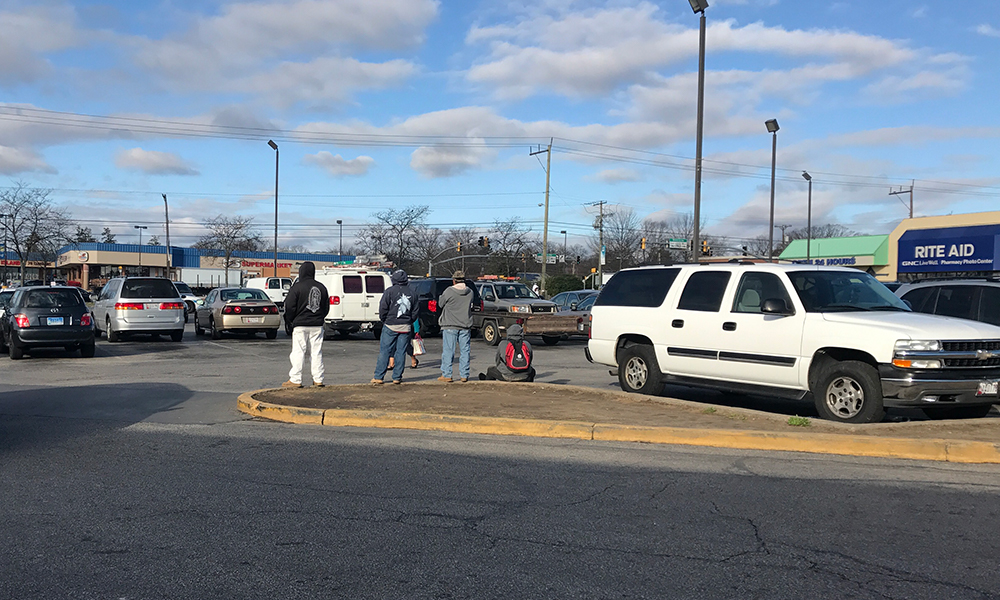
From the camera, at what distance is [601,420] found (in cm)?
891

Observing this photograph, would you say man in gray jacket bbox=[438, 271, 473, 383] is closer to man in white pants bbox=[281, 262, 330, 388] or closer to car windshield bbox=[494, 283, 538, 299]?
man in white pants bbox=[281, 262, 330, 388]

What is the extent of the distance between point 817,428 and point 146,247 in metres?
95.5

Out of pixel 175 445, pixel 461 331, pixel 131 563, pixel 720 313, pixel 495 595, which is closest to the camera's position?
pixel 495 595

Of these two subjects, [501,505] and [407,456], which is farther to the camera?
[407,456]

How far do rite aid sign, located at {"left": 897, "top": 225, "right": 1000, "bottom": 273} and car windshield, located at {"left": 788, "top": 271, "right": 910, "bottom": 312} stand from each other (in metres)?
34.1

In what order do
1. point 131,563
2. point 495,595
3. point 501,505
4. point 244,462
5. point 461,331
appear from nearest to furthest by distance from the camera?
point 495,595, point 131,563, point 501,505, point 244,462, point 461,331

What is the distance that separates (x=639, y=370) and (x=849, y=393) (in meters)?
3.12

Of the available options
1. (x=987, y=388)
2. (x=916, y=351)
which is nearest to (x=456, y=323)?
(x=916, y=351)

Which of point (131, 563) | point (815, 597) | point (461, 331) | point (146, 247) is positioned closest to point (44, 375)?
point (461, 331)

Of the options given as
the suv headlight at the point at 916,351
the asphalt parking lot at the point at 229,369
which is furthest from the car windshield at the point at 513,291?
the suv headlight at the point at 916,351

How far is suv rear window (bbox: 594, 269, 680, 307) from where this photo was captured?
1114 cm

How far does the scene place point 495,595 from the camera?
4191 millimetres

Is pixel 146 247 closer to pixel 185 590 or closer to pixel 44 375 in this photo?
pixel 44 375

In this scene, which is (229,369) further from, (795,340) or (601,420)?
(795,340)
